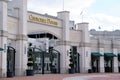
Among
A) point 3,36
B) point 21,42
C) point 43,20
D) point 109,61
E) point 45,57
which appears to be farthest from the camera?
point 109,61

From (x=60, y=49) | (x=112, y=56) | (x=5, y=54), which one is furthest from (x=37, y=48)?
(x=112, y=56)

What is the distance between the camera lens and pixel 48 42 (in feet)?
157

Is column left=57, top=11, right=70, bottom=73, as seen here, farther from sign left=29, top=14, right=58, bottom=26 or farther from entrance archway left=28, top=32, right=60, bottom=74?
sign left=29, top=14, right=58, bottom=26

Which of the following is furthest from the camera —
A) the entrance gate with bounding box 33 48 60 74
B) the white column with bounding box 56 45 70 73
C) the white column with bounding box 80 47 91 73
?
the white column with bounding box 80 47 91 73

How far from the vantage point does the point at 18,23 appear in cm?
3788

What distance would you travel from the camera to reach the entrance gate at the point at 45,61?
45.8m

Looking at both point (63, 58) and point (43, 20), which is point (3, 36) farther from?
point (63, 58)

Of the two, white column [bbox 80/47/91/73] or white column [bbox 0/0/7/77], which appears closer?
white column [bbox 0/0/7/77]

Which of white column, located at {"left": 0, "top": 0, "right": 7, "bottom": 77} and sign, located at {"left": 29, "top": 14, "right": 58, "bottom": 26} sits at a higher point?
sign, located at {"left": 29, "top": 14, "right": 58, "bottom": 26}

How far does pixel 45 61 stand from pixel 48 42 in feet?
10.2

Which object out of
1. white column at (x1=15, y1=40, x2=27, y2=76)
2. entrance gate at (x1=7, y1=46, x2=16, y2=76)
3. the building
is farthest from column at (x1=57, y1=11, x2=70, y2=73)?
entrance gate at (x1=7, y1=46, x2=16, y2=76)

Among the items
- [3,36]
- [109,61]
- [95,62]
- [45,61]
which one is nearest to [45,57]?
[45,61]

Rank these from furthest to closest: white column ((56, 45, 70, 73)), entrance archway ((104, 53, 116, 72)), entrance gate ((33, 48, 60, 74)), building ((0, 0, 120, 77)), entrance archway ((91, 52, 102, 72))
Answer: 1. entrance archway ((104, 53, 116, 72))
2. entrance archway ((91, 52, 102, 72))
3. white column ((56, 45, 70, 73))
4. entrance gate ((33, 48, 60, 74))
5. building ((0, 0, 120, 77))

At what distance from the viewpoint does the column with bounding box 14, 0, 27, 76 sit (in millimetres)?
37438
